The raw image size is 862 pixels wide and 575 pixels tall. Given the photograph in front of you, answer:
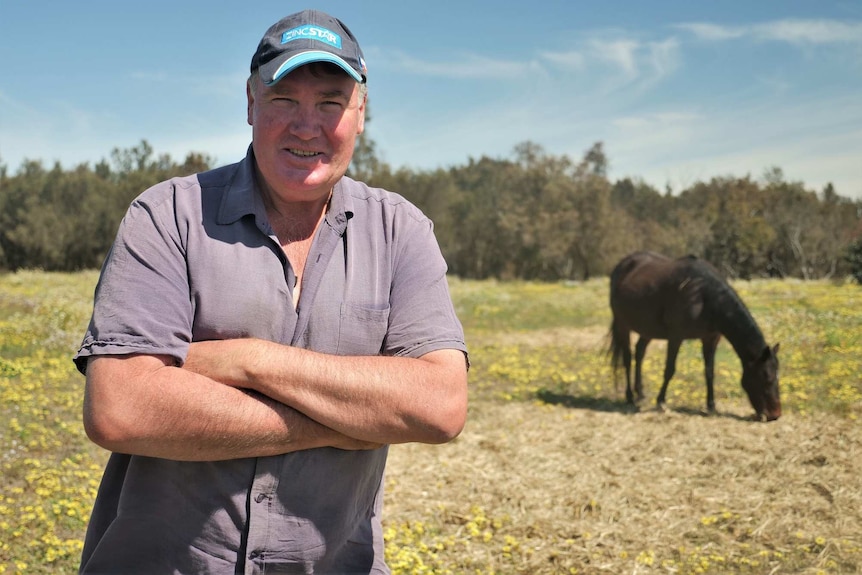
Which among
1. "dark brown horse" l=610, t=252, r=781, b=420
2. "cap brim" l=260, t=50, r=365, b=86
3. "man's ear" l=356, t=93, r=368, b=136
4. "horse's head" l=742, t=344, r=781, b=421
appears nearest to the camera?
"cap brim" l=260, t=50, r=365, b=86

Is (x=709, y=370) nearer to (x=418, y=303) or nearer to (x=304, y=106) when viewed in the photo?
(x=418, y=303)

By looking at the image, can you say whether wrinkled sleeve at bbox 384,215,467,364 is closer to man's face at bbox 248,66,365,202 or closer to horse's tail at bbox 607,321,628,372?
man's face at bbox 248,66,365,202

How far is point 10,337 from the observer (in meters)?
13.1

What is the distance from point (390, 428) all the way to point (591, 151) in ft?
188

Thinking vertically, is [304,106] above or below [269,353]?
above

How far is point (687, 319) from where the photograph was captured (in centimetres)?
944

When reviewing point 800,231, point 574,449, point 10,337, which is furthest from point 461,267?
point 574,449

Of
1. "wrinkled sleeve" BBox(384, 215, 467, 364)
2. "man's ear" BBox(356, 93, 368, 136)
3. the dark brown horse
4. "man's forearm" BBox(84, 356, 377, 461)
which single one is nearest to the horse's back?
the dark brown horse

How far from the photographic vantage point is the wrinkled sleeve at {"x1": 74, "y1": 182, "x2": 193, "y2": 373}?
181 cm

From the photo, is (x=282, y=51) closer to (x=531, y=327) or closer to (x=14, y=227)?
(x=531, y=327)

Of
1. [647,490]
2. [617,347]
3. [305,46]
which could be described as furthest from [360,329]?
[617,347]

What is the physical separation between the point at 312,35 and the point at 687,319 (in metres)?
8.42

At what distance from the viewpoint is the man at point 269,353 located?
184 centimetres

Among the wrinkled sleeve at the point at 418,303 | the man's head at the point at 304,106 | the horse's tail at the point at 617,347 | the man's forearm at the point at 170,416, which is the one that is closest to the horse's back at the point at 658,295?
the horse's tail at the point at 617,347
